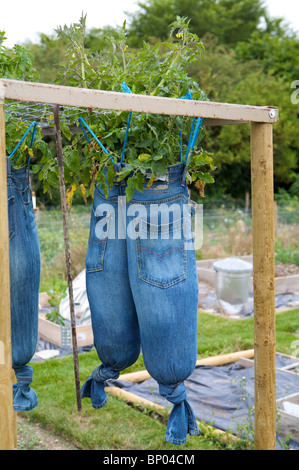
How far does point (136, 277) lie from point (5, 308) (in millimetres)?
555

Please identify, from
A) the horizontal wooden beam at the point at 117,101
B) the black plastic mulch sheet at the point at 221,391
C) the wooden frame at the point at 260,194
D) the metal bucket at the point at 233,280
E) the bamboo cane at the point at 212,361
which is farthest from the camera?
the metal bucket at the point at 233,280

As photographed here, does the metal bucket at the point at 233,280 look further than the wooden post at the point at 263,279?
Yes

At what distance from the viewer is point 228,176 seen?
56.3 ft

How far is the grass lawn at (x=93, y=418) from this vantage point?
3.36 meters

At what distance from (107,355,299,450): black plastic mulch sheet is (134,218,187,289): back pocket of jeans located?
183cm

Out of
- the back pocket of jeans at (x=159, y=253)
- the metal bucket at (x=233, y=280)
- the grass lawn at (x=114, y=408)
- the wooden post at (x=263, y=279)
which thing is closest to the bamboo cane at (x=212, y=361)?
the grass lawn at (x=114, y=408)

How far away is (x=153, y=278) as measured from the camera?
2.05m

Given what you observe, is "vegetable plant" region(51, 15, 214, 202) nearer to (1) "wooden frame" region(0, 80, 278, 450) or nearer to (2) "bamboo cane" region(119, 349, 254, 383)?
(1) "wooden frame" region(0, 80, 278, 450)

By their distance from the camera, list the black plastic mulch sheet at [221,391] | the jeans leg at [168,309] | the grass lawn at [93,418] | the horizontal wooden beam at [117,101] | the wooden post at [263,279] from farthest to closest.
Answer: the black plastic mulch sheet at [221,391] < the grass lawn at [93,418] < the wooden post at [263,279] < the jeans leg at [168,309] < the horizontal wooden beam at [117,101]

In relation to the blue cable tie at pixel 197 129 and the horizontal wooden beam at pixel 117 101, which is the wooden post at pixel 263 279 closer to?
the horizontal wooden beam at pixel 117 101

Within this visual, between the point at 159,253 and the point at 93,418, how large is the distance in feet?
6.83

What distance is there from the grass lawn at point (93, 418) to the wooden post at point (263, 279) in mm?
1033

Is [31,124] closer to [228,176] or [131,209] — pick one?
[131,209]

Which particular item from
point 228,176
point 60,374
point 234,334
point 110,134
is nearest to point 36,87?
point 110,134
